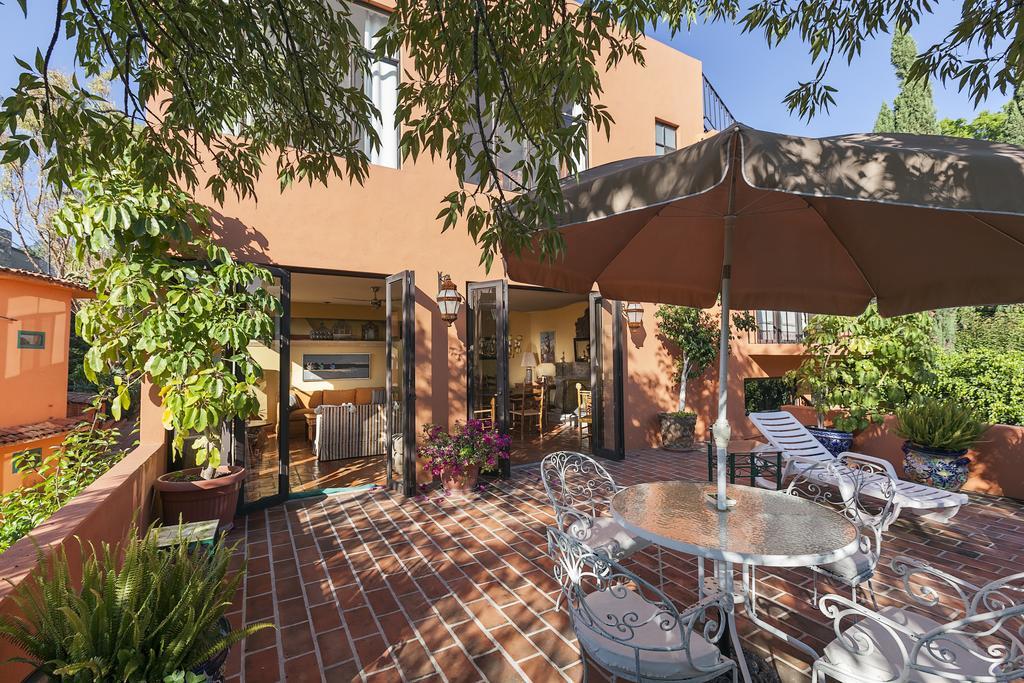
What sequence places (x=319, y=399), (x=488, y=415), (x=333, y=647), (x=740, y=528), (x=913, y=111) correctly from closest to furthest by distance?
(x=740, y=528)
(x=333, y=647)
(x=488, y=415)
(x=319, y=399)
(x=913, y=111)

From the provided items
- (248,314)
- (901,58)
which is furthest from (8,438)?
(901,58)

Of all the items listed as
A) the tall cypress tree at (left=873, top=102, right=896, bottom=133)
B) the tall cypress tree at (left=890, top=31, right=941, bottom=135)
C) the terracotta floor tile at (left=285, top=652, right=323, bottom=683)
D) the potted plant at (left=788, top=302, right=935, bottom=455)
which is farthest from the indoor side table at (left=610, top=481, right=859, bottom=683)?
the tall cypress tree at (left=873, top=102, right=896, bottom=133)

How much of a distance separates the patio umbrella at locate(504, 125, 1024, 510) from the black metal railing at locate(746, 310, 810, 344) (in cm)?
636

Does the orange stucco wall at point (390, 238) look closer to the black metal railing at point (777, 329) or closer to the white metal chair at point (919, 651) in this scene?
the white metal chair at point (919, 651)

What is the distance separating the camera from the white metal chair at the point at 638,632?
1.43 meters

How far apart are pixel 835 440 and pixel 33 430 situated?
11.3 meters

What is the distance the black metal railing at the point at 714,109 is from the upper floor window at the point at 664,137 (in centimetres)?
120

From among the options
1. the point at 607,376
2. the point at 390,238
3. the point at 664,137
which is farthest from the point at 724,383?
the point at 664,137

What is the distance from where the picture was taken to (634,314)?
6641mm

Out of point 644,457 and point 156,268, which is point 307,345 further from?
point 644,457

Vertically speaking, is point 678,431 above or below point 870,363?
below

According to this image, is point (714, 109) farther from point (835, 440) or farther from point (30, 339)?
point (30, 339)

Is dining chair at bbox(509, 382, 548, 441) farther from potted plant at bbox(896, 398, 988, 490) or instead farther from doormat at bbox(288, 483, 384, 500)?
potted plant at bbox(896, 398, 988, 490)

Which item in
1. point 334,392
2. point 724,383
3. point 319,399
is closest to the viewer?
point 724,383
